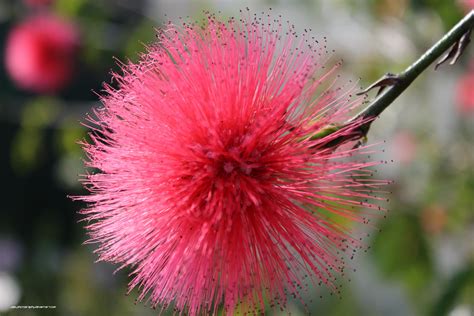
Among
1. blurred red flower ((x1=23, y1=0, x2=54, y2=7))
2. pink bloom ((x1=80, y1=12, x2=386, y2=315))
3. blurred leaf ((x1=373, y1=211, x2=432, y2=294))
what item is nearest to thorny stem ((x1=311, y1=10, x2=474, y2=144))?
pink bloom ((x1=80, y1=12, x2=386, y2=315))

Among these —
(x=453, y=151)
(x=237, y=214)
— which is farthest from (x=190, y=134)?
(x=453, y=151)

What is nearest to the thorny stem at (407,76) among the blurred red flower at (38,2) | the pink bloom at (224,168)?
the pink bloom at (224,168)

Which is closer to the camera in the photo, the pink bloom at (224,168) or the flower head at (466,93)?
the pink bloom at (224,168)

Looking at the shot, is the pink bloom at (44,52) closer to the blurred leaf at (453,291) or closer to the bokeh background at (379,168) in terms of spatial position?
the bokeh background at (379,168)

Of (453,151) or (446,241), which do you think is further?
(446,241)

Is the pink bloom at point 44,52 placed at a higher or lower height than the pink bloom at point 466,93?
higher

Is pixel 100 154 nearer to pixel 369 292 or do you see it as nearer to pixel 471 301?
pixel 471 301

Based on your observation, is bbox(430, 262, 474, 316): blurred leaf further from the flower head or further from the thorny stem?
the flower head
